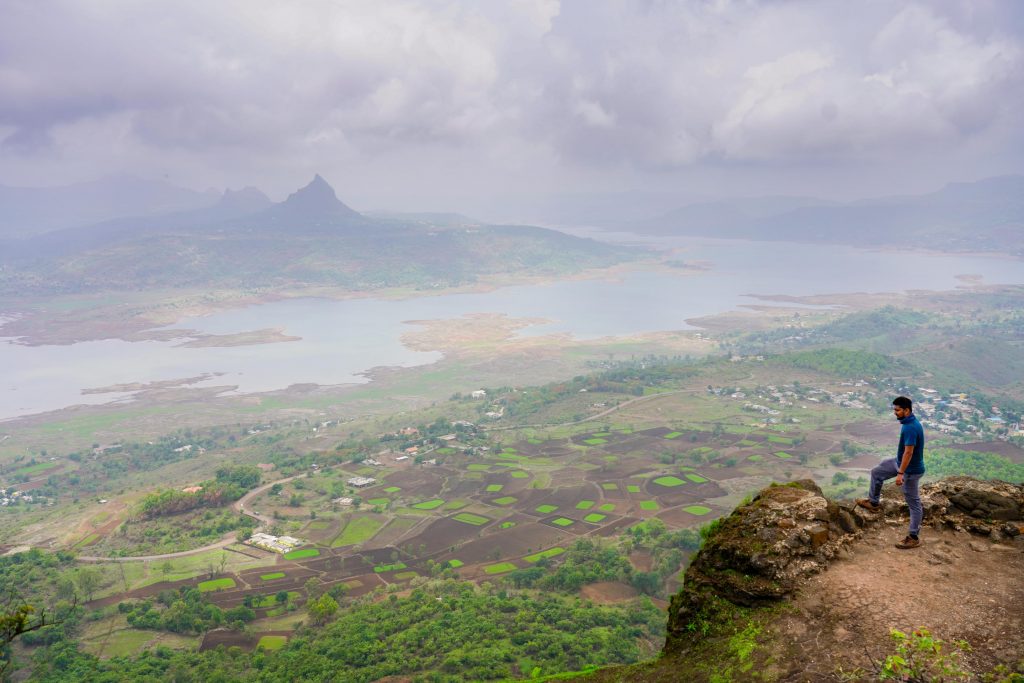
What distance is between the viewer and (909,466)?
32.7 feet

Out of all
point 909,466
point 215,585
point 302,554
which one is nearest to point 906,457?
point 909,466

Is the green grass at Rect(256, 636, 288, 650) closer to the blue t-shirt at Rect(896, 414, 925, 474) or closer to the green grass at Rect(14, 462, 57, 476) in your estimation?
the blue t-shirt at Rect(896, 414, 925, 474)

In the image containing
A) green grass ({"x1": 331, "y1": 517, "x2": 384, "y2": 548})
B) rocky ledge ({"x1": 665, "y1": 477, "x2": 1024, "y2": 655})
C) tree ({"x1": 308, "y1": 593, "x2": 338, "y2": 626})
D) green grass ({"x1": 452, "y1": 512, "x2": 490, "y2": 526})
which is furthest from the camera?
green grass ({"x1": 452, "y1": 512, "x2": 490, "y2": 526})

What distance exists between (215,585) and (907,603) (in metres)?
39.2

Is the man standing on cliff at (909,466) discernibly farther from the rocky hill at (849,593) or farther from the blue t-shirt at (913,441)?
the rocky hill at (849,593)

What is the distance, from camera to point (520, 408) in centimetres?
8319

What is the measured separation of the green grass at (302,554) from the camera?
43.0 m

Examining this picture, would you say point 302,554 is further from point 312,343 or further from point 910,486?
point 312,343

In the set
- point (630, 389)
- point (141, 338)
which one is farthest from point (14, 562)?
point (141, 338)

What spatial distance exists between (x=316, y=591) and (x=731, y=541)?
3292 centimetres

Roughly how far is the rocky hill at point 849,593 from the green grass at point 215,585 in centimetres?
3343

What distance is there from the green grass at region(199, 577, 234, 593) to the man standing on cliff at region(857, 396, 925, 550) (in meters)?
38.2

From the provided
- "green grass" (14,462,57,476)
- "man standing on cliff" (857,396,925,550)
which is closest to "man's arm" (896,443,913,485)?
"man standing on cliff" (857,396,925,550)

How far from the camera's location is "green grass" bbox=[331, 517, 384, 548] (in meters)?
46.0
